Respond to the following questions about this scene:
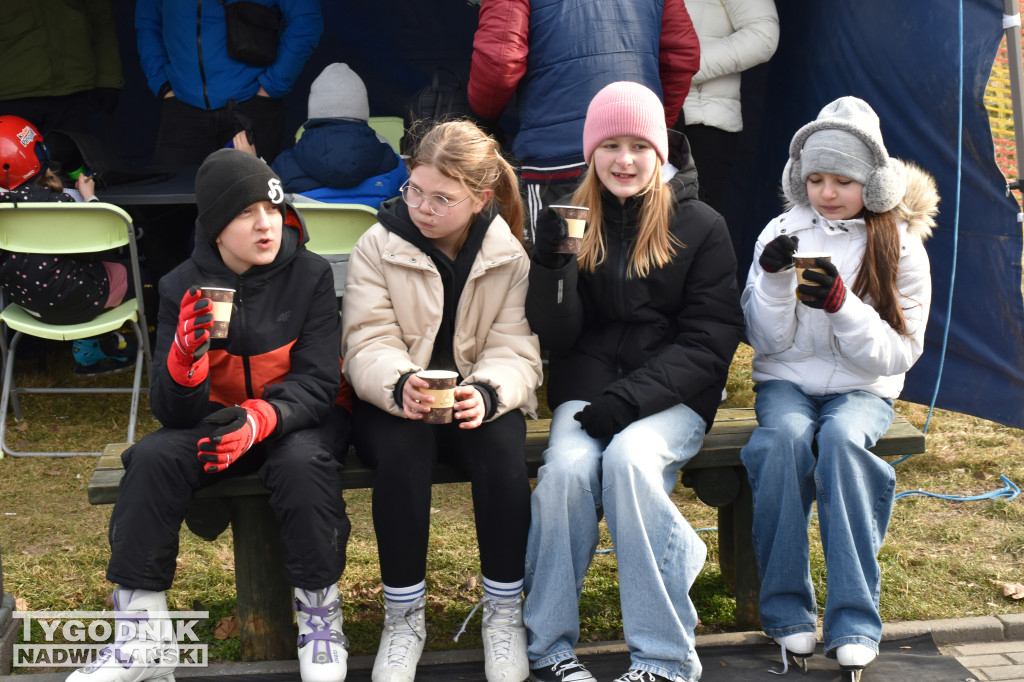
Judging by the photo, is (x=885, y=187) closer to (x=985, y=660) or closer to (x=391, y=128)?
(x=985, y=660)

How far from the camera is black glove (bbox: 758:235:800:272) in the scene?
2633 millimetres

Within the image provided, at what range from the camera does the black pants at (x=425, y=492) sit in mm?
2561

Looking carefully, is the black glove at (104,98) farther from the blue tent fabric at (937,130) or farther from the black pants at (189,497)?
the black pants at (189,497)

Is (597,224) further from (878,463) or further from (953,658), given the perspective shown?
(953,658)

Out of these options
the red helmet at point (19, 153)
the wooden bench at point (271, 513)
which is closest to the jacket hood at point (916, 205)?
the wooden bench at point (271, 513)

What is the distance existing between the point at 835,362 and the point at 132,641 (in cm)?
202

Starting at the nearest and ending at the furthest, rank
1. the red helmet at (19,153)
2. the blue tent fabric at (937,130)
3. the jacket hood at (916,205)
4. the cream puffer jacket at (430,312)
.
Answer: the cream puffer jacket at (430,312)
the jacket hood at (916,205)
the blue tent fabric at (937,130)
the red helmet at (19,153)

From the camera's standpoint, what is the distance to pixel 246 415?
2.44 m

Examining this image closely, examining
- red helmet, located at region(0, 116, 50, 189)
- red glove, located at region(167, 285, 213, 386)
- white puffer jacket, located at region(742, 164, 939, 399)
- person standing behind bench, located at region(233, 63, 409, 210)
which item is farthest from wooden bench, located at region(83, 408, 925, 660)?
red helmet, located at region(0, 116, 50, 189)

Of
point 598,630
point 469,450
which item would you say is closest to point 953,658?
point 598,630

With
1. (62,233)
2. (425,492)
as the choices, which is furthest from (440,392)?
(62,233)

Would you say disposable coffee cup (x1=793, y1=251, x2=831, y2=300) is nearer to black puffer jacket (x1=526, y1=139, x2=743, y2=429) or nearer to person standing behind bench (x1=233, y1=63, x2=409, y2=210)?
black puffer jacket (x1=526, y1=139, x2=743, y2=429)

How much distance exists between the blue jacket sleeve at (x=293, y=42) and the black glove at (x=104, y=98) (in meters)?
1.16

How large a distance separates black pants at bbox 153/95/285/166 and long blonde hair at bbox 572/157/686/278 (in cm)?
312
